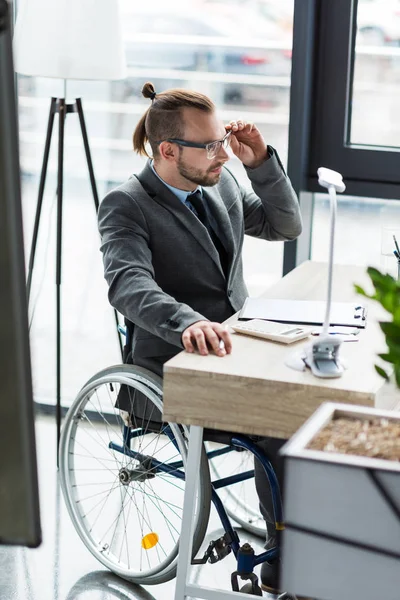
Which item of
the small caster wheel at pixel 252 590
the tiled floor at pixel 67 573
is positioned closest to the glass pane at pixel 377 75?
the tiled floor at pixel 67 573

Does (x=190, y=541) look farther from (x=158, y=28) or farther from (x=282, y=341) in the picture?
(x=158, y=28)

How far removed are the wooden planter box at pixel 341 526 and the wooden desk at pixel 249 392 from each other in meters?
0.77

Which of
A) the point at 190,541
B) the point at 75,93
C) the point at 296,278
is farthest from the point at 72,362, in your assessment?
the point at 190,541

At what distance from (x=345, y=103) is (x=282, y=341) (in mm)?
1209

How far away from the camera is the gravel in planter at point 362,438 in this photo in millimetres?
1032

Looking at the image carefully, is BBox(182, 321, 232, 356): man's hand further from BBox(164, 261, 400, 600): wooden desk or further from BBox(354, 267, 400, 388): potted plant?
BBox(354, 267, 400, 388): potted plant

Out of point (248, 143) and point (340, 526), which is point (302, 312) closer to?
point (248, 143)

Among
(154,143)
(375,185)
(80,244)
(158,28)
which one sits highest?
(158,28)

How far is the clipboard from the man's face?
1.16 feet

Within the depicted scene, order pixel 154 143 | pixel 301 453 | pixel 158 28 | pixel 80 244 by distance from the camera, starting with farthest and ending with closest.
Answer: pixel 80 244
pixel 158 28
pixel 154 143
pixel 301 453

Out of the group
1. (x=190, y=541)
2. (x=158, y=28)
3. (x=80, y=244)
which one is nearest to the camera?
(x=190, y=541)

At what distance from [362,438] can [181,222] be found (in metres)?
1.31

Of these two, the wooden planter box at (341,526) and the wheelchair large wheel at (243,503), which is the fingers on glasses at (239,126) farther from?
the wooden planter box at (341,526)

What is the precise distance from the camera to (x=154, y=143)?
7.71 feet
